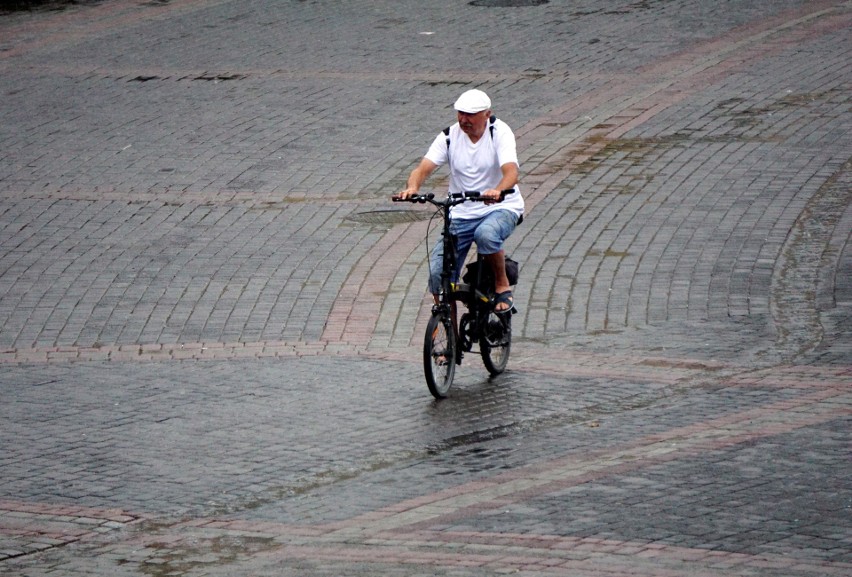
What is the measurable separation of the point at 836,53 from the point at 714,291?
30.4 ft

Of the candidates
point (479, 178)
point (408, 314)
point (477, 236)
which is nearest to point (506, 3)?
point (408, 314)

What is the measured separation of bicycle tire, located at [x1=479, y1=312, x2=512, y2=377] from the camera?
9.28 meters

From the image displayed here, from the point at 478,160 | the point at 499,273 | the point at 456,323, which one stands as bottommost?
the point at 456,323

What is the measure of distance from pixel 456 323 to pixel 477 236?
0.59 m

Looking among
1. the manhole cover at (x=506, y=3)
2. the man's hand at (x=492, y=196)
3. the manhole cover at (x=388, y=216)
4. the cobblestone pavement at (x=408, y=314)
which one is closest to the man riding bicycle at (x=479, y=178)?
the man's hand at (x=492, y=196)

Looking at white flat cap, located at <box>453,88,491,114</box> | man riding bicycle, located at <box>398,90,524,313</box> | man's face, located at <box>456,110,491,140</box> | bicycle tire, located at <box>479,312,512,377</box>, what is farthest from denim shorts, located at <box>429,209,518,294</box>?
white flat cap, located at <box>453,88,491,114</box>

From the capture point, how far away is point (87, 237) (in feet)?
42.2

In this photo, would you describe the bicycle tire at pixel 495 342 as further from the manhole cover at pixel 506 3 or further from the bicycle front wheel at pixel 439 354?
the manhole cover at pixel 506 3

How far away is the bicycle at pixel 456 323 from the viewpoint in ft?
28.9

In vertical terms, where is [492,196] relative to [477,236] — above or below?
above

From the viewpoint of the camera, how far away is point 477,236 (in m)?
9.02

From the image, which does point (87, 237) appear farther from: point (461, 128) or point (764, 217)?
point (764, 217)

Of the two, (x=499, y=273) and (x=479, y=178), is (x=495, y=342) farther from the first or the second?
(x=479, y=178)

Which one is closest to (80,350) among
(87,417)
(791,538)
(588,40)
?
(87,417)
